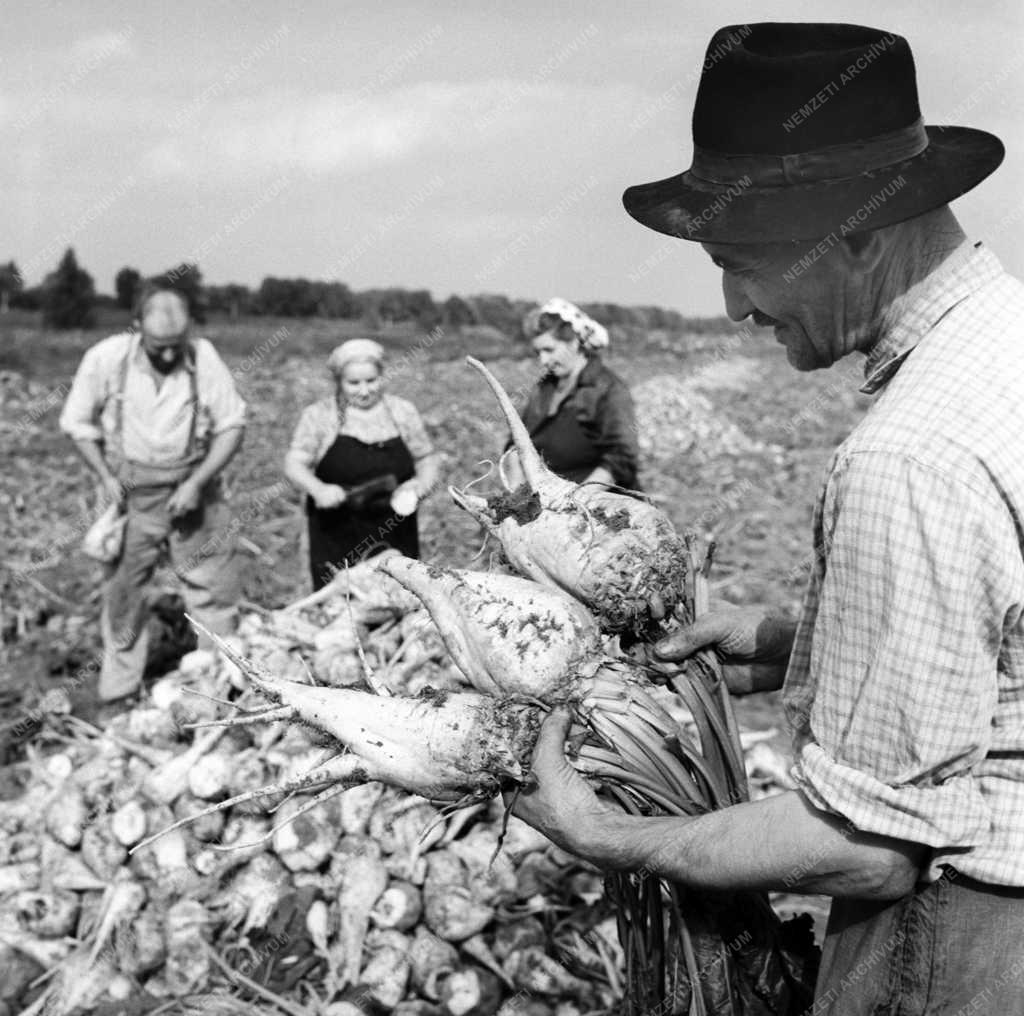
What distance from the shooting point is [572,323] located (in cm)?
537

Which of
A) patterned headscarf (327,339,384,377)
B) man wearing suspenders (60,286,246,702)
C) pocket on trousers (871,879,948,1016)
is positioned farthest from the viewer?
man wearing suspenders (60,286,246,702)

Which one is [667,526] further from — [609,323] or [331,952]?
[609,323]

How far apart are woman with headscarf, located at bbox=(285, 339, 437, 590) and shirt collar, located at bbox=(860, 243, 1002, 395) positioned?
4.02 meters

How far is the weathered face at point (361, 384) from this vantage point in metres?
5.50

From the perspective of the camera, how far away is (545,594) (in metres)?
2.10

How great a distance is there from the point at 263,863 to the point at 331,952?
0.43 m

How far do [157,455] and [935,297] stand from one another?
4900mm

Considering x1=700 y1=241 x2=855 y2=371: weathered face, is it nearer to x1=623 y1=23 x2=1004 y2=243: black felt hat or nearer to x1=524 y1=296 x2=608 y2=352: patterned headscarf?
x1=623 y1=23 x2=1004 y2=243: black felt hat

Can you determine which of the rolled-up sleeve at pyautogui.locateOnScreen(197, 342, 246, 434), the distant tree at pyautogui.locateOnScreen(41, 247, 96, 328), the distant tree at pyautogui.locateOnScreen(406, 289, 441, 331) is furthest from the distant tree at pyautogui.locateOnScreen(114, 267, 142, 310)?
the rolled-up sleeve at pyautogui.locateOnScreen(197, 342, 246, 434)

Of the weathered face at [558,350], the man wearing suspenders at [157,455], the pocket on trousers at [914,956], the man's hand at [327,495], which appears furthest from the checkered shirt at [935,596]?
the man wearing suspenders at [157,455]

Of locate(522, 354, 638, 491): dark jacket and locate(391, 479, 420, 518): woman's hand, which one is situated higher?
locate(522, 354, 638, 491): dark jacket

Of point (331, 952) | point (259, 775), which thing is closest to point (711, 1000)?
point (331, 952)

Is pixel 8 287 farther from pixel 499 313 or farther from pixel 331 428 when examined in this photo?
pixel 331 428

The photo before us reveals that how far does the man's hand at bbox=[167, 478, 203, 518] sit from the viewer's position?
584cm
